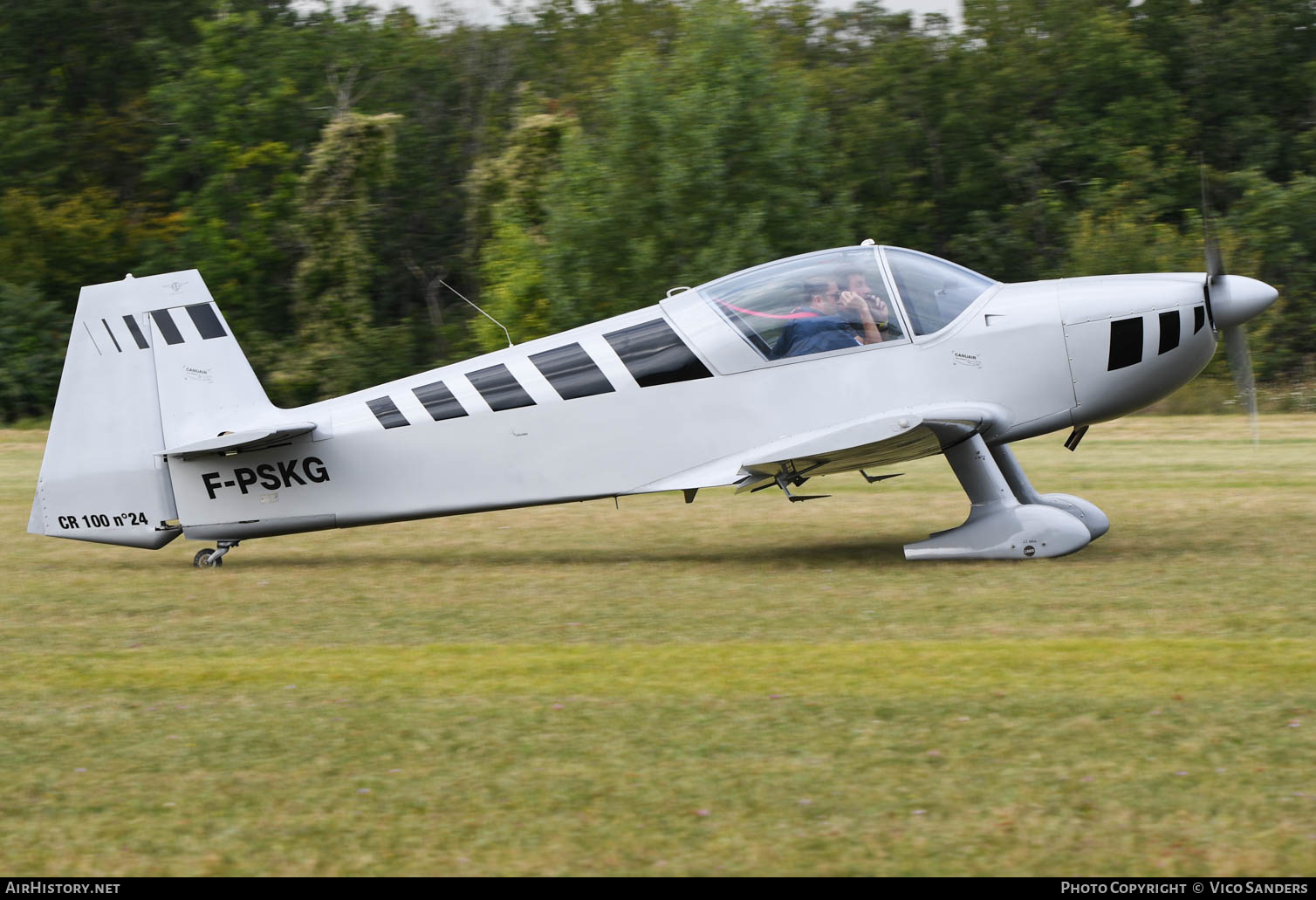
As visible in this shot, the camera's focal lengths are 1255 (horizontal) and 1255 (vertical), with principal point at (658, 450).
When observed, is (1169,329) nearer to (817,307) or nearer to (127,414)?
(817,307)

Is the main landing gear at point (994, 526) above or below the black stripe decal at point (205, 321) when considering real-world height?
below

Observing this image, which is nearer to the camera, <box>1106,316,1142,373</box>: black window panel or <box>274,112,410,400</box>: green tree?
<box>1106,316,1142,373</box>: black window panel

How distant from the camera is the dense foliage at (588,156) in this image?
→ 33.2m

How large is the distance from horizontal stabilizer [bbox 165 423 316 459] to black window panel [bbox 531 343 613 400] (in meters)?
1.91

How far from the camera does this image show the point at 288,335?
Result: 42875 mm

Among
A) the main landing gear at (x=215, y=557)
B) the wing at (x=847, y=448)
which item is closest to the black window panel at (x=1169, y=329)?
the wing at (x=847, y=448)

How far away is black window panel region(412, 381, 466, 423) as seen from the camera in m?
9.77

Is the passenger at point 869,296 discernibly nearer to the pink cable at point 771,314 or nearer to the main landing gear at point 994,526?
the pink cable at point 771,314

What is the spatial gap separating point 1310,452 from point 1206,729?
479 inches

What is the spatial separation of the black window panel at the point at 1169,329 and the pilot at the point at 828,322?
2.06 meters

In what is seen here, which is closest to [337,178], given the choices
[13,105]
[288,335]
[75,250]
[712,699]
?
[288,335]

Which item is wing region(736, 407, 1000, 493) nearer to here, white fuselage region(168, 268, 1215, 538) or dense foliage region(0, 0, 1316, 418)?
white fuselage region(168, 268, 1215, 538)

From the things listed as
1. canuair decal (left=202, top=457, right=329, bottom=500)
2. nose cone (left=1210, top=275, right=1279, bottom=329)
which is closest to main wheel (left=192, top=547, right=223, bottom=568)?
canuair decal (left=202, top=457, right=329, bottom=500)

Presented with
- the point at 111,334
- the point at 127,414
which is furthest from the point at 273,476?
the point at 111,334
